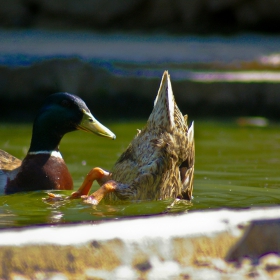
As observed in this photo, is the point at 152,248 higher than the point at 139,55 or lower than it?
lower

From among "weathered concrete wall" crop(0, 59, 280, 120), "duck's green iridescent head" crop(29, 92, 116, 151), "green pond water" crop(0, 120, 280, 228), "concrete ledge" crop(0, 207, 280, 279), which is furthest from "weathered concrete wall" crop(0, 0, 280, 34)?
"concrete ledge" crop(0, 207, 280, 279)

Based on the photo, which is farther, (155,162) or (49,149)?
(49,149)

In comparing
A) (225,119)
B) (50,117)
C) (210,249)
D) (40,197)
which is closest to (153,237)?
(210,249)

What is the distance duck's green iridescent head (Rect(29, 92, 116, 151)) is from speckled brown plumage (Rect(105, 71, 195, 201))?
731 mm

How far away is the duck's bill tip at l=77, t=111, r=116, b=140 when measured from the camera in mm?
4367

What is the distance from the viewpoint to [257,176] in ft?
15.2

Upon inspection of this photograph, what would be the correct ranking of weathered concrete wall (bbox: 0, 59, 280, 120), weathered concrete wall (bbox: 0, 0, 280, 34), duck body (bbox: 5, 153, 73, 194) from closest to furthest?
1. duck body (bbox: 5, 153, 73, 194)
2. weathered concrete wall (bbox: 0, 59, 280, 120)
3. weathered concrete wall (bbox: 0, 0, 280, 34)

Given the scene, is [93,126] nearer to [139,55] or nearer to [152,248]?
[152,248]

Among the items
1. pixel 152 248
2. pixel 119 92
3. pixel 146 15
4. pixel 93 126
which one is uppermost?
pixel 146 15

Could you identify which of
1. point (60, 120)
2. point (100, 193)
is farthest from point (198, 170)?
point (100, 193)

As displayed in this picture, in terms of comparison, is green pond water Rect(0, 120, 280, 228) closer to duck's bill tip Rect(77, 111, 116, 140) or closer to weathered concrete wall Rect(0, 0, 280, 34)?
duck's bill tip Rect(77, 111, 116, 140)

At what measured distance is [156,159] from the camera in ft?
11.9

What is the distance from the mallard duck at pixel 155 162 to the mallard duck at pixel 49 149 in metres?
0.65

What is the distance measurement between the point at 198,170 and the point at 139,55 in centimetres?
Result: 395
